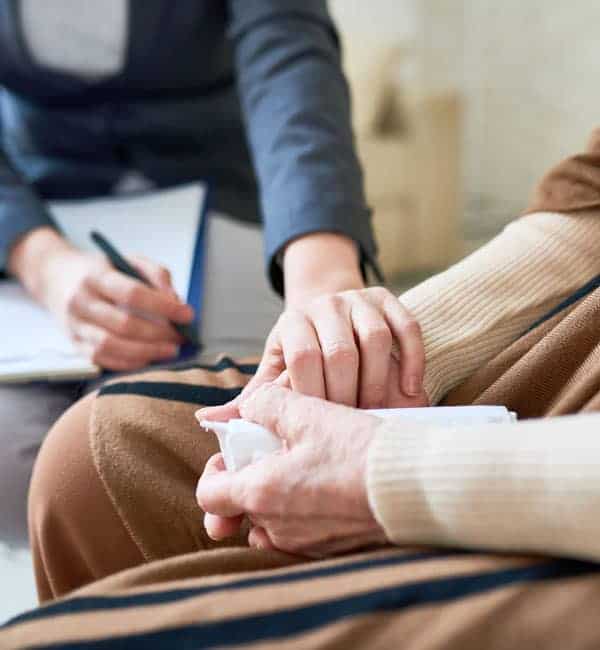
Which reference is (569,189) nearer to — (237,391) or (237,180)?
(237,391)

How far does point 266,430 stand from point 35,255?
19.4 inches

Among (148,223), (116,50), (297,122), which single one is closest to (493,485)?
(297,122)

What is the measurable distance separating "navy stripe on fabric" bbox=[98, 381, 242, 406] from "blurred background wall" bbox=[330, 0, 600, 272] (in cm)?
170

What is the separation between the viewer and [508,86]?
2.41 metres

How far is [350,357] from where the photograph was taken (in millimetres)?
503

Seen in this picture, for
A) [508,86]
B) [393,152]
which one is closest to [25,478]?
[393,152]

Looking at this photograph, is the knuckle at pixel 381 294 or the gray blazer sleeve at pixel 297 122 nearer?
the knuckle at pixel 381 294

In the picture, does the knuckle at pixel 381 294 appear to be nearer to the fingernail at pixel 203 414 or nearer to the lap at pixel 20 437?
the fingernail at pixel 203 414

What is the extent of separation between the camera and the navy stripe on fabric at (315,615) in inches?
14.0

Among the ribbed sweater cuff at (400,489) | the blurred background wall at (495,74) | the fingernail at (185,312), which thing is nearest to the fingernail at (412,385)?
the ribbed sweater cuff at (400,489)

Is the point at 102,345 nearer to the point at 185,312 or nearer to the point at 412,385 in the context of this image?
the point at 185,312

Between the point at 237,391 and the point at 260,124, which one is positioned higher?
the point at 260,124

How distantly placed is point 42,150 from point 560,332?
0.79 metres

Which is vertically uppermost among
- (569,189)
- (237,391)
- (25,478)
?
(569,189)
